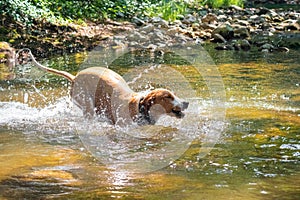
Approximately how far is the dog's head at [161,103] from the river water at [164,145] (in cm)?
23

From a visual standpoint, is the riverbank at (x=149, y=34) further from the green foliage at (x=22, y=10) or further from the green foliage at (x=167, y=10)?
the green foliage at (x=22, y=10)

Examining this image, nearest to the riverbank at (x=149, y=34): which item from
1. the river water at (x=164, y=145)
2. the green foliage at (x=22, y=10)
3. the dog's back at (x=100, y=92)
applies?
the green foliage at (x=22, y=10)

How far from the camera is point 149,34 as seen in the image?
51.0ft

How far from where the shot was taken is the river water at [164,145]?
4.10 meters

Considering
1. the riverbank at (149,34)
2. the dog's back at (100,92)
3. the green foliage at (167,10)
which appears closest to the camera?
the dog's back at (100,92)

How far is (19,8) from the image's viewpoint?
39.7ft

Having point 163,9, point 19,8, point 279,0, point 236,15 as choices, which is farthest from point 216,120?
point 279,0

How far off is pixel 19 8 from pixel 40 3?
36.1 inches

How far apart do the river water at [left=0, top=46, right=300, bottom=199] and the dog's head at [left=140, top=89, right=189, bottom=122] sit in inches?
9.2

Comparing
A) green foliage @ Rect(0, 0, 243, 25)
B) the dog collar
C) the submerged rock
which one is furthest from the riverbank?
the dog collar

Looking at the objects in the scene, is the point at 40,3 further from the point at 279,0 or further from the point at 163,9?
the point at 279,0

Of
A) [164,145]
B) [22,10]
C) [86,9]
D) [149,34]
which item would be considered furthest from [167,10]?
[164,145]

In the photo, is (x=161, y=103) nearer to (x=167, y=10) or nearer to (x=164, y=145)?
(x=164, y=145)

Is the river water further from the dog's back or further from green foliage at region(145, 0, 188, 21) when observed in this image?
green foliage at region(145, 0, 188, 21)
